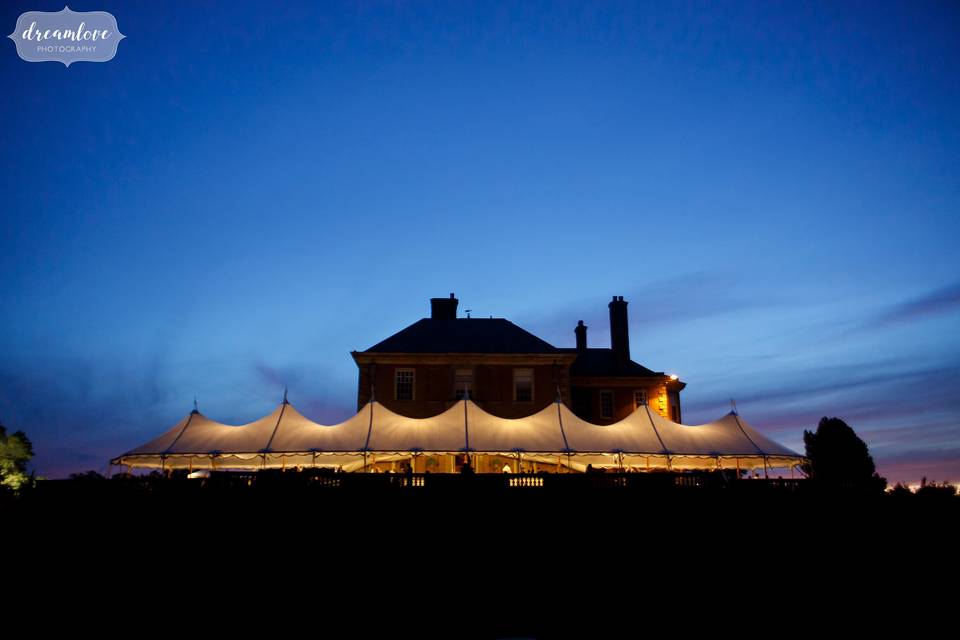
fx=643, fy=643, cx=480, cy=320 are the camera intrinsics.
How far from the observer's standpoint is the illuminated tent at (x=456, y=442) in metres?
23.3

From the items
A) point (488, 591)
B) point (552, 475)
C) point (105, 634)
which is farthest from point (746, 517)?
point (105, 634)

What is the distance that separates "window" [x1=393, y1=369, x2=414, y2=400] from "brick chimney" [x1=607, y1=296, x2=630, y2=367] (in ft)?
39.7

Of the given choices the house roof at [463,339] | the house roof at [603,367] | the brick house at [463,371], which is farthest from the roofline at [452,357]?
the house roof at [603,367]

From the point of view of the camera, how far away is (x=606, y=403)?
35.0 metres

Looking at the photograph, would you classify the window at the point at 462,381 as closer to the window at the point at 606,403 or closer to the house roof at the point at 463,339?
the house roof at the point at 463,339

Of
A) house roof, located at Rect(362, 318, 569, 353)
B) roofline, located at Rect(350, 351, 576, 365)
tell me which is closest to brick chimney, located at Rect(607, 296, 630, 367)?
house roof, located at Rect(362, 318, 569, 353)

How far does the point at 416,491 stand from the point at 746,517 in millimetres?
7826

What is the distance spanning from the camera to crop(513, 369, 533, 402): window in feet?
104

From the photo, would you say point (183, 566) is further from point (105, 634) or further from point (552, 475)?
point (552, 475)

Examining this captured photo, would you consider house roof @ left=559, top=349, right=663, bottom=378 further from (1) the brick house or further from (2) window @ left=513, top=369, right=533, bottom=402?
(2) window @ left=513, top=369, right=533, bottom=402

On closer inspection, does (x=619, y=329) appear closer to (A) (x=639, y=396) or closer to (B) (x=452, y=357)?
(A) (x=639, y=396)

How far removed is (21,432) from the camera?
32.6 meters

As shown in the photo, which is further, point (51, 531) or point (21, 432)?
point (21, 432)

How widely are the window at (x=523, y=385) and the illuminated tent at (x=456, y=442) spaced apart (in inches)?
243
